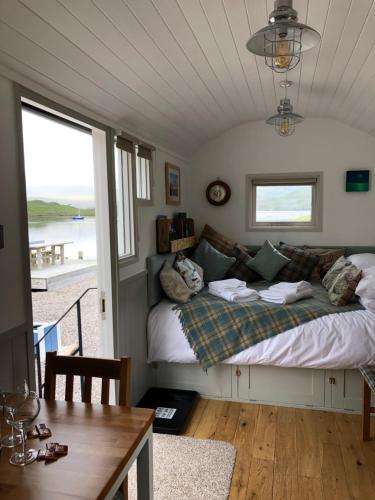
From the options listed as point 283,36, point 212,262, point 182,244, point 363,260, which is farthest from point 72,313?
point 283,36

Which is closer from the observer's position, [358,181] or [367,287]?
[367,287]

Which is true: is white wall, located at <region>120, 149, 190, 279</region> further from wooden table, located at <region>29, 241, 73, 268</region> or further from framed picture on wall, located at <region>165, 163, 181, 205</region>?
wooden table, located at <region>29, 241, 73, 268</region>

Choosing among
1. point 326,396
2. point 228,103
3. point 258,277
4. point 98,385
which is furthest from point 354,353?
point 228,103

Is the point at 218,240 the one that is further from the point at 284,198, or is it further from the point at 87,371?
the point at 87,371

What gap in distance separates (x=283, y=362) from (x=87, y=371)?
1.71 m

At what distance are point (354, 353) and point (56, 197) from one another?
238 centimetres

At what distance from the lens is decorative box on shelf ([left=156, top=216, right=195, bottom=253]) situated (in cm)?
344

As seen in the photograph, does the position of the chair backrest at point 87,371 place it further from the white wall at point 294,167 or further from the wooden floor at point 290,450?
the white wall at point 294,167

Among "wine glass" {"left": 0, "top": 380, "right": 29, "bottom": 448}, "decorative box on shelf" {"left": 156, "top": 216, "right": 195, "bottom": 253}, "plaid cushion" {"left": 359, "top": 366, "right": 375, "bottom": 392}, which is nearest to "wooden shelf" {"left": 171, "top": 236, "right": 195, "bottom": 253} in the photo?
"decorative box on shelf" {"left": 156, "top": 216, "right": 195, "bottom": 253}

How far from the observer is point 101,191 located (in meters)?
2.56

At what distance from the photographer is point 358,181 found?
4.24m

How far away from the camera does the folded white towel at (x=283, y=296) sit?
310cm

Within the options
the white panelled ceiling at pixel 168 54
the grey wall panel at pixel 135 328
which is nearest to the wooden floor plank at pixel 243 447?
the grey wall panel at pixel 135 328

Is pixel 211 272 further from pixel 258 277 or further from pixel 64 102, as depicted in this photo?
pixel 64 102
